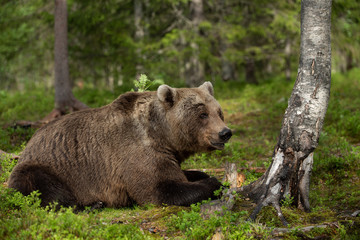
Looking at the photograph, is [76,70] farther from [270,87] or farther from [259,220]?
[259,220]

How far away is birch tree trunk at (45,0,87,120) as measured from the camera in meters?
11.7

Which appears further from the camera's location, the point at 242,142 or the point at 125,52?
the point at 125,52

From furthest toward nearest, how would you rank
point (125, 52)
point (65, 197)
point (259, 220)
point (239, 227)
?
point (125, 52) < point (65, 197) < point (259, 220) < point (239, 227)

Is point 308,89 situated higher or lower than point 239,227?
higher

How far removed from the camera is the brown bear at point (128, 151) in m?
5.20

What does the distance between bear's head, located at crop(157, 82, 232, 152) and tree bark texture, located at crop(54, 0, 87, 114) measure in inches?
280

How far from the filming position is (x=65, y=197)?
5340 mm

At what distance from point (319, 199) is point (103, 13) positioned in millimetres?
12625

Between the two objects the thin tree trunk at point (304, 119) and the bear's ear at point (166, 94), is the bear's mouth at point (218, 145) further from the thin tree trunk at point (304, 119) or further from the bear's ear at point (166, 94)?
the bear's ear at point (166, 94)

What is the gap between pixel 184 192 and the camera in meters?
5.10

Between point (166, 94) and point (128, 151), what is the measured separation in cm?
100

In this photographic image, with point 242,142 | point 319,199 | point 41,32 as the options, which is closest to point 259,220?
point 319,199

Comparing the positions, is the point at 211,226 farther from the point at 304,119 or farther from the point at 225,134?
the point at 304,119

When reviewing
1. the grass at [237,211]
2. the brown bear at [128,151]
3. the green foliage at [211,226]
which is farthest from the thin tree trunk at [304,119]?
the brown bear at [128,151]
